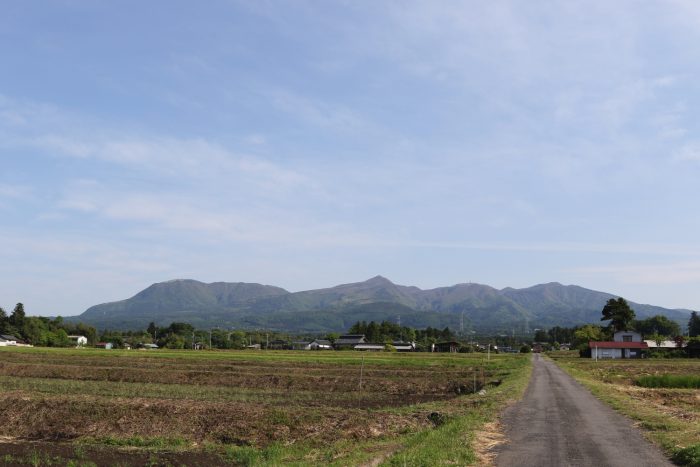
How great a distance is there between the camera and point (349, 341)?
188m

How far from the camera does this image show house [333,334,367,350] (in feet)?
576

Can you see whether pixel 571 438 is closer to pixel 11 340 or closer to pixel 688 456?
pixel 688 456

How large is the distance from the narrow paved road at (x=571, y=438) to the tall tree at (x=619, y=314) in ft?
404

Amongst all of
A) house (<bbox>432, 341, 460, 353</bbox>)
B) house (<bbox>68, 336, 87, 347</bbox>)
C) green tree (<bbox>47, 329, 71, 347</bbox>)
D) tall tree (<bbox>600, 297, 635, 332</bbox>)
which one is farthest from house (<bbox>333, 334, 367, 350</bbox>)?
green tree (<bbox>47, 329, 71, 347</bbox>)

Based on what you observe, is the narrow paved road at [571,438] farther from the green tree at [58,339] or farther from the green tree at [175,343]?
the green tree at [175,343]

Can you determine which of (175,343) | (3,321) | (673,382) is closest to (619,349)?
(673,382)

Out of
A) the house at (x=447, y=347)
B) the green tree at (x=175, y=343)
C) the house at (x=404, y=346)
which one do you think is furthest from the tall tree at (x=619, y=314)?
the green tree at (x=175, y=343)

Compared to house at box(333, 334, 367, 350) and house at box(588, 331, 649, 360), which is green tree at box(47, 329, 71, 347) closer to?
house at box(333, 334, 367, 350)

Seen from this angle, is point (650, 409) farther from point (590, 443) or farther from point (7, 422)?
point (7, 422)

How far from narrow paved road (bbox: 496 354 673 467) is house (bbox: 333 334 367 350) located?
147 metres

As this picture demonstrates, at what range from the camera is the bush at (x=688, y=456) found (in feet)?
44.8

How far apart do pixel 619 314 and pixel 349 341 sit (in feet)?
272

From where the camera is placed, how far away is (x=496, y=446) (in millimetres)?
16688

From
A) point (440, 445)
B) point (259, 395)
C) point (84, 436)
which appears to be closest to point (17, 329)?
point (259, 395)
